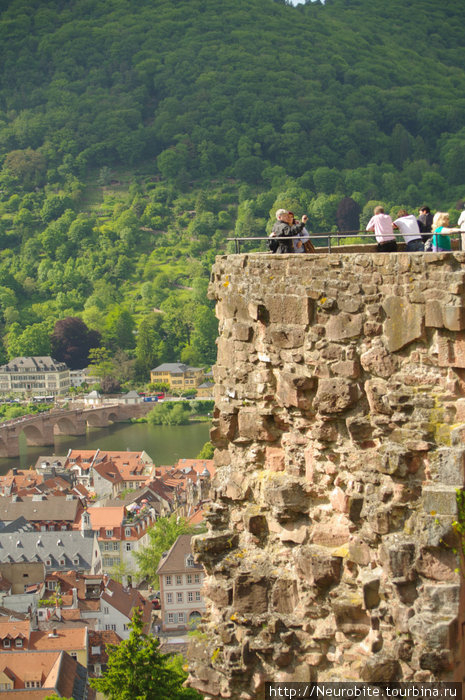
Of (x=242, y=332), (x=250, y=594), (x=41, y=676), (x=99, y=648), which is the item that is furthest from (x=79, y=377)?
(x=250, y=594)

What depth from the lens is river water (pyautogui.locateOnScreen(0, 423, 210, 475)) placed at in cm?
9094

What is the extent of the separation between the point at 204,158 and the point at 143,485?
118439mm

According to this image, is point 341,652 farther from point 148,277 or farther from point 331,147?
point 331,147

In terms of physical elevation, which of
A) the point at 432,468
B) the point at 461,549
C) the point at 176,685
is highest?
the point at 432,468

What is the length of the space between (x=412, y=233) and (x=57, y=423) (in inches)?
4116

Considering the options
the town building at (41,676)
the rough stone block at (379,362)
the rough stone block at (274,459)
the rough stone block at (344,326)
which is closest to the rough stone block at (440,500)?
the rough stone block at (379,362)

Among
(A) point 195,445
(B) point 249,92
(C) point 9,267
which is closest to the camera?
(A) point 195,445

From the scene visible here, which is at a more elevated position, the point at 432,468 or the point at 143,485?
the point at 432,468

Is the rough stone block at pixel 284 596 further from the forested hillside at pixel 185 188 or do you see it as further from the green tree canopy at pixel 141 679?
the forested hillside at pixel 185 188

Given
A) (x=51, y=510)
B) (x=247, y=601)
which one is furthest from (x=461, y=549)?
(x=51, y=510)

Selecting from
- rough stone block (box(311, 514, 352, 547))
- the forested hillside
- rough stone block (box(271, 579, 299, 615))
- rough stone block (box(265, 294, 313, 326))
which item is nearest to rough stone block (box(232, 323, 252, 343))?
rough stone block (box(265, 294, 313, 326))

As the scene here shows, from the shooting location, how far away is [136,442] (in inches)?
3873

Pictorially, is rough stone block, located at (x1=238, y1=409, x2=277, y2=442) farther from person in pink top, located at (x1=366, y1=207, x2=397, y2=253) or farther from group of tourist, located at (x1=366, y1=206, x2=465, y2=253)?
person in pink top, located at (x1=366, y1=207, x2=397, y2=253)

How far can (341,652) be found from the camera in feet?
18.5
